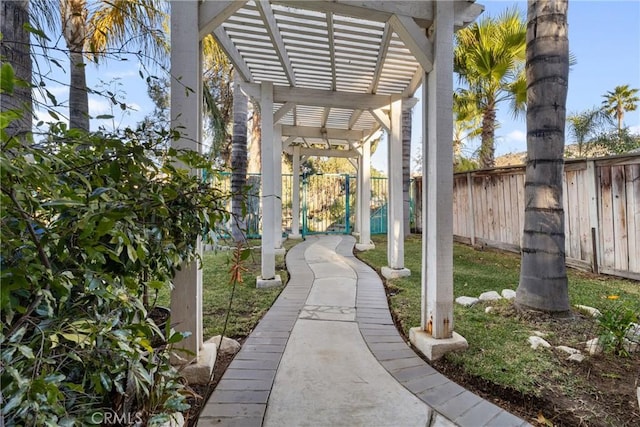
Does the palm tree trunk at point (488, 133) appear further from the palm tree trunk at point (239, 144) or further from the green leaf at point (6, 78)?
the green leaf at point (6, 78)

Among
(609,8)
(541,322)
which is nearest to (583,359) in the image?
(541,322)

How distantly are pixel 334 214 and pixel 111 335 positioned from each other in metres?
11.0

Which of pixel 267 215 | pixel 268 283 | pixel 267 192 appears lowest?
pixel 268 283

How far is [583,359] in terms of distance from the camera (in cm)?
214

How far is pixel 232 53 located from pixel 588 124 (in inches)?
482

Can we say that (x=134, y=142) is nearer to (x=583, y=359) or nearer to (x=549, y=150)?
(x=583, y=359)

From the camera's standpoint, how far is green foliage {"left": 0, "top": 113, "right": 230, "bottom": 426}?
717 millimetres

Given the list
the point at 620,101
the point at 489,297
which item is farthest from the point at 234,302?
the point at 620,101

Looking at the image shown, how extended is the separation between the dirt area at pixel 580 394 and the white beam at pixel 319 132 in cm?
632

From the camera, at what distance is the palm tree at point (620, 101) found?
12.1m

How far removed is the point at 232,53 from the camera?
3.70 meters

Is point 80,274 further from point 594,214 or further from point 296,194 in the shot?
point 296,194

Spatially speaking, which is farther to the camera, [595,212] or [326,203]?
[326,203]

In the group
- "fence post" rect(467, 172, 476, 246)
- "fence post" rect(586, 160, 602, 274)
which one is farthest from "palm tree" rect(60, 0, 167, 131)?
"fence post" rect(467, 172, 476, 246)
